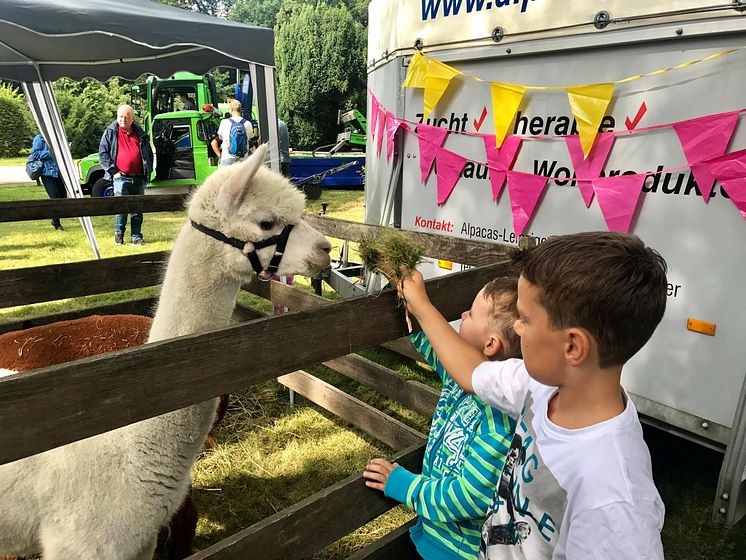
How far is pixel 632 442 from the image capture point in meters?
1.02

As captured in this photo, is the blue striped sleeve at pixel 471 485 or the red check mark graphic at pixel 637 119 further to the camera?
the red check mark graphic at pixel 637 119

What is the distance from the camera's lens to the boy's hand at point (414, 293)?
1588mm

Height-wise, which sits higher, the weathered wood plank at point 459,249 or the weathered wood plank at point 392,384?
the weathered wood plank at point 459,249

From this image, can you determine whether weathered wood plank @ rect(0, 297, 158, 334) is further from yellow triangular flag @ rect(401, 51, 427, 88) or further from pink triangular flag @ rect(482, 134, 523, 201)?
yellow triangular flag @ rect(401, 51, 427, 88)

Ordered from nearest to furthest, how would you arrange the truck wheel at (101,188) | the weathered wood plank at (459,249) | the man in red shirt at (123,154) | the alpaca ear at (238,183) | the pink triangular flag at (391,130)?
1. the alpaca ear at (238,183)
2. the weathered wood plank at (459,249)
3. the pink triangular flag at (391,130)
4. the man in red shirt at (123,154)
5. the truck wheel at (101,188)

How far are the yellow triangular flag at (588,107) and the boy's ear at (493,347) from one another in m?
2.04

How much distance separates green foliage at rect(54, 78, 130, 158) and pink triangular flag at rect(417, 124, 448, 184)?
87.6 feet

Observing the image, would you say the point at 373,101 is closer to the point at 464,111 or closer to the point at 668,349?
the point at 464,111

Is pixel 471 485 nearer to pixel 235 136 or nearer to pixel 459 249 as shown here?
pixel 459 249

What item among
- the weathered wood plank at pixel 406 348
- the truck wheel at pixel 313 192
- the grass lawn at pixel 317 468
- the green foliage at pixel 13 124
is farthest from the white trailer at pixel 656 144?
the green foliage at pixel 13 124

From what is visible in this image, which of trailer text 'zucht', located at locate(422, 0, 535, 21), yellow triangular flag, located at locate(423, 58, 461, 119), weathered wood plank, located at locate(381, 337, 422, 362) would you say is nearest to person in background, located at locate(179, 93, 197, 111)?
trailer text 'zucht', located at locate(422, 0, 535, 21)

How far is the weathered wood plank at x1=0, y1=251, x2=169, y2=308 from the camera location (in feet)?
11.2

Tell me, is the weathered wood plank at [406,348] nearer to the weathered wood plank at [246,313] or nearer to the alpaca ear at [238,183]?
the weathered wood plank at [246,313]

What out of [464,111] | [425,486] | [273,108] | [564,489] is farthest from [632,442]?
[273,108]
